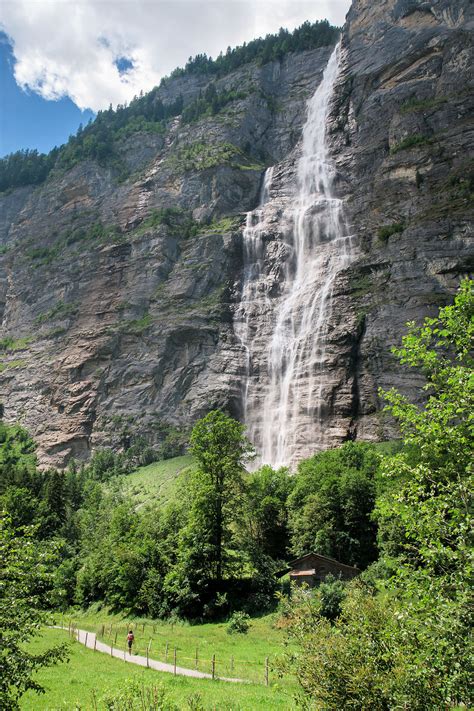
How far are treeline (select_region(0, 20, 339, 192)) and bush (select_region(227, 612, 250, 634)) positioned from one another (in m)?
128

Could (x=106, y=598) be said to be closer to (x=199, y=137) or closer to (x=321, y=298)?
(x=321, y=298)

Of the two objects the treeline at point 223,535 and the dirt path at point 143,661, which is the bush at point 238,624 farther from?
the dirt path at point 143,661

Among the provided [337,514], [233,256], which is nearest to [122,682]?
[337,514]

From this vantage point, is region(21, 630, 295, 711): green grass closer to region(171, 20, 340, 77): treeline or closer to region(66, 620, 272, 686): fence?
region(66, 620, 272, 686): fence

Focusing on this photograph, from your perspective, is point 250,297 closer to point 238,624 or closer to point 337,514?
point 337,514

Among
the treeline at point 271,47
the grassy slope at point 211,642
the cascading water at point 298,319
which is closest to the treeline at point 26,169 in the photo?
the treeline at point 271,47

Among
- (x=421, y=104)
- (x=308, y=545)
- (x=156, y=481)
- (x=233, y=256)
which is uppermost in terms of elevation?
(x=421, y=104)

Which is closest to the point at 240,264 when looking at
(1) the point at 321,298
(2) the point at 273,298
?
(2) the point at 273,298

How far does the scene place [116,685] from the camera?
1381 cm

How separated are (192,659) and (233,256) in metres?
81.7

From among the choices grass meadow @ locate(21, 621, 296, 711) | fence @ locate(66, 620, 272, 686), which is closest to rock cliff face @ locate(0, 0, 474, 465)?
fence @ locate(66, 620, 272, 686)

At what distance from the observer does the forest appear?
8016mm

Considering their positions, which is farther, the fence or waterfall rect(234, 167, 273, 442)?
waterfall rect(234, 167, 273, 442)

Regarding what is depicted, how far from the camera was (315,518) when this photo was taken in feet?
136
